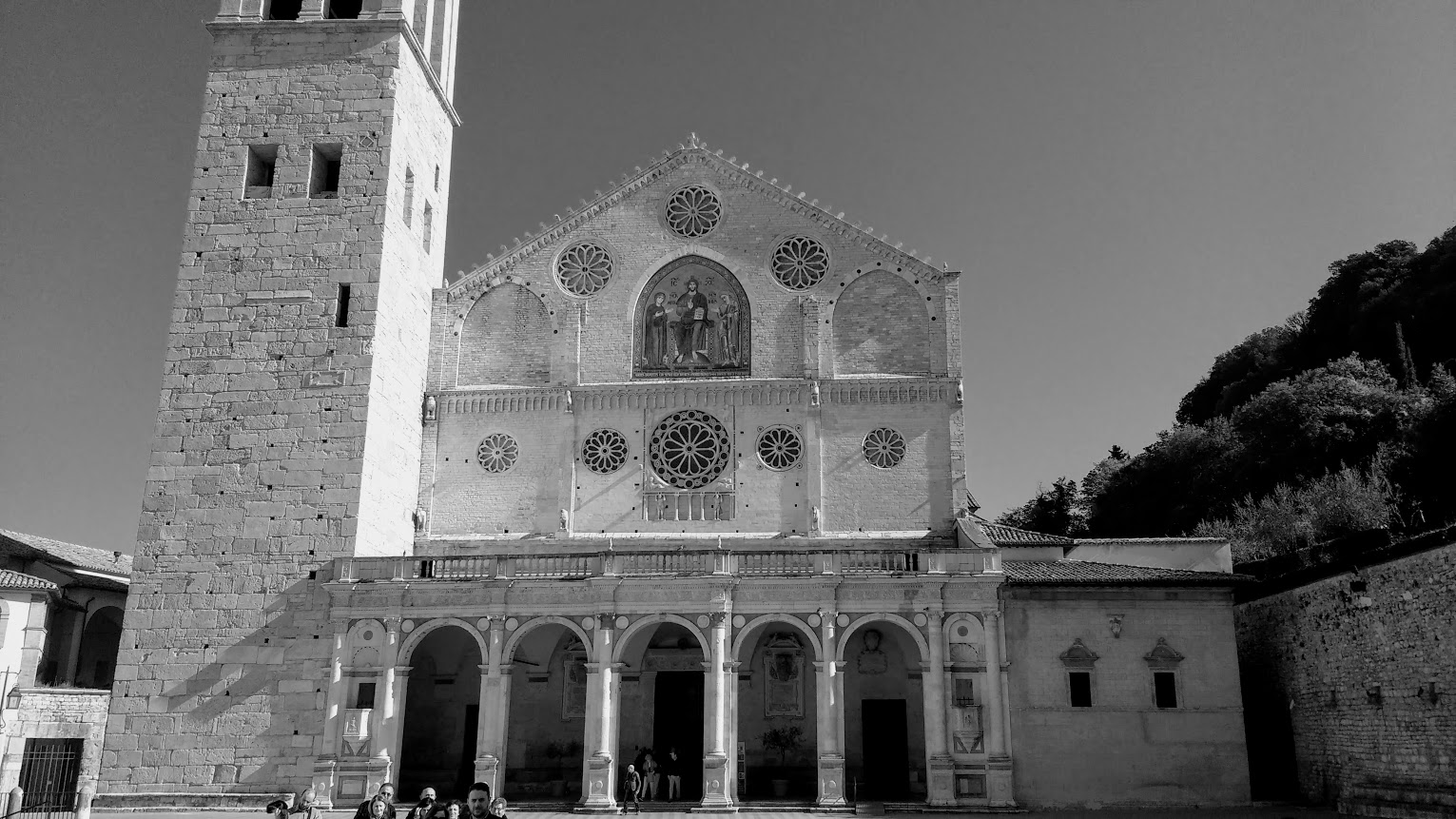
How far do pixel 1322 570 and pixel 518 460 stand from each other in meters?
18.6

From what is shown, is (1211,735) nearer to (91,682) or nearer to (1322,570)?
(1322,570)

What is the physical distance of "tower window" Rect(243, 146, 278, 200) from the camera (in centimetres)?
2794

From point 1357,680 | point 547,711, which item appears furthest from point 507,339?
point 1357,680

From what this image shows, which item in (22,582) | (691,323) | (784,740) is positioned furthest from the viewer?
(691,323)

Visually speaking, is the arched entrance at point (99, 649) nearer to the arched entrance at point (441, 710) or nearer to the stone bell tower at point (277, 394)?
the stone bell tower at point (277, 394)

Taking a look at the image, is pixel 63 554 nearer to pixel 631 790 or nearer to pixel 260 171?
pixel 260 171

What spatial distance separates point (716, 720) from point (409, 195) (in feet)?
51.9

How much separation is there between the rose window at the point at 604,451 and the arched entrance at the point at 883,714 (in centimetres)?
757

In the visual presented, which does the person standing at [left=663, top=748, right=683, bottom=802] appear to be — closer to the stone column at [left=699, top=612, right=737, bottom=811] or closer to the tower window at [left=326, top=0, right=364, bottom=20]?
the stone column at [left=699, top=612, right=737, bottom=811]

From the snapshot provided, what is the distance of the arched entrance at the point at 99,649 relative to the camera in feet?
107

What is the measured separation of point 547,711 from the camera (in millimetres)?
26906

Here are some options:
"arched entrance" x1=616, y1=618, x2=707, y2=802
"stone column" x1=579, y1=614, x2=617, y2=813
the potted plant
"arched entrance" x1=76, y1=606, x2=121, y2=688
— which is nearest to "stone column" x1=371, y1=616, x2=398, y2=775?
"stone column" x1=579, y1=614, x2=617, y2=813

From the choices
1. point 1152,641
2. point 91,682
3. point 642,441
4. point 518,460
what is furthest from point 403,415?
point 1152,641

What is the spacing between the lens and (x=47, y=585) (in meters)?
27.9
